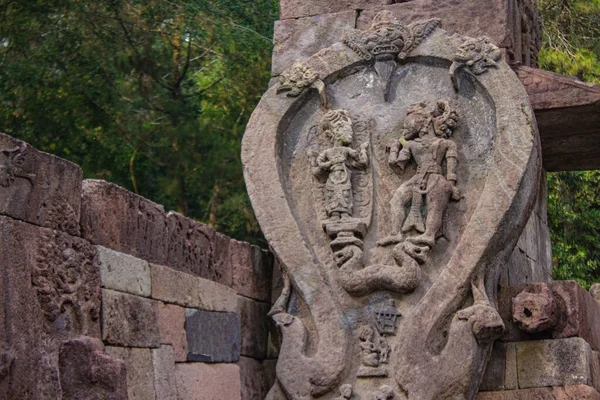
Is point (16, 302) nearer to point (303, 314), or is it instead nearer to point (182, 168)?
point (303, 314)

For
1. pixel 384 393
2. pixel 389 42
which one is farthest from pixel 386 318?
pixel 389 42

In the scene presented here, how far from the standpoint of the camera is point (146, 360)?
5109mm

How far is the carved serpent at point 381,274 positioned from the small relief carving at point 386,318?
111 mm

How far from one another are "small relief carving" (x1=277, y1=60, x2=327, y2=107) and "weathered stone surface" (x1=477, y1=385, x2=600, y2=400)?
6.92 feet

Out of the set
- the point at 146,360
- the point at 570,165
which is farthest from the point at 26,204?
the point at 570,165

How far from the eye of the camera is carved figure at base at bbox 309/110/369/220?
6082 mm

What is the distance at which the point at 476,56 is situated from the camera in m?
6.11

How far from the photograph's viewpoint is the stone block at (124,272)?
16.0 feet

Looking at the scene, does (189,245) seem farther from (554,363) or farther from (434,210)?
(554,363)

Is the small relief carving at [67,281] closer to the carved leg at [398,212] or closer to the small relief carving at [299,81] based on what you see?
the carved leg at [398,212]

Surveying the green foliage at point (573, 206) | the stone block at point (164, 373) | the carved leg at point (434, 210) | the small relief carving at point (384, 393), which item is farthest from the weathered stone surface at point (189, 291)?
the green foliage at point (573, 206)

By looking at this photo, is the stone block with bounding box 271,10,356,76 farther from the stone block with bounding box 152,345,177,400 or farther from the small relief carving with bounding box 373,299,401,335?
the stone block with bounding box 152,345,177,400

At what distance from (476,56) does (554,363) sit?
1.89 metres

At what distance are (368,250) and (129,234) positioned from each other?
1.58 meters
